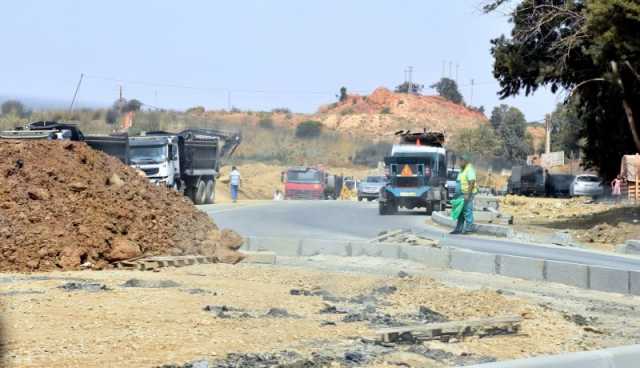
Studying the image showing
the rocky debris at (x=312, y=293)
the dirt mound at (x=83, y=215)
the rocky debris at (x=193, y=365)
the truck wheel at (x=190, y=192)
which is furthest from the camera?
the truck wheel at (x=190, y=192)

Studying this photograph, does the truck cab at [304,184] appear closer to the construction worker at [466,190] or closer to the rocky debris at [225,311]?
the construction worker at [466,190]

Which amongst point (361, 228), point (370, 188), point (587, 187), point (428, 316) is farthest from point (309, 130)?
point (428, 316)

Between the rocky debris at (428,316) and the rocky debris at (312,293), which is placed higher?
the rocky debris at (428,316)

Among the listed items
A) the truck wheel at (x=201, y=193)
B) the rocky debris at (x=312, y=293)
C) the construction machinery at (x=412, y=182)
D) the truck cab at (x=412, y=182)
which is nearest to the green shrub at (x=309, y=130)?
the truck wheel at (x=201, y=193)

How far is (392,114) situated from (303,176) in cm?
6591

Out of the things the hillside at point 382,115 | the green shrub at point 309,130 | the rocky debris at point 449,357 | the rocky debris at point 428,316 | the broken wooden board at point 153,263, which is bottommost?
the broken wooden board at point 153,263

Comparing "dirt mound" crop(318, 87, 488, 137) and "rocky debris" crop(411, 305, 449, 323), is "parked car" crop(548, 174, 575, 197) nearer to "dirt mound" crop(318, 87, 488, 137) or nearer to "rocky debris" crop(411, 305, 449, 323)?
"dirt mound" crop(318, 87, 488, 137)

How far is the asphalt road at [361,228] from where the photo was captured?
18928 mm

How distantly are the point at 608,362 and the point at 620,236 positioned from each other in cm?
1646

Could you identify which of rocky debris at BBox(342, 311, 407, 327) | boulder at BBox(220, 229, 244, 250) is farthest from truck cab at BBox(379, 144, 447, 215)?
rocky debris at BBox(342, 311, 407, 327)

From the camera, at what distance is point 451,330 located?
873cm

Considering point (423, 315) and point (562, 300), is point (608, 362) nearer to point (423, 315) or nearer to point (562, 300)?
point (423, 315)

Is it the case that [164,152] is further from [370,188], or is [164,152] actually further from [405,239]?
[370,188]

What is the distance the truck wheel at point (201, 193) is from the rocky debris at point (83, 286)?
29.3 metres
